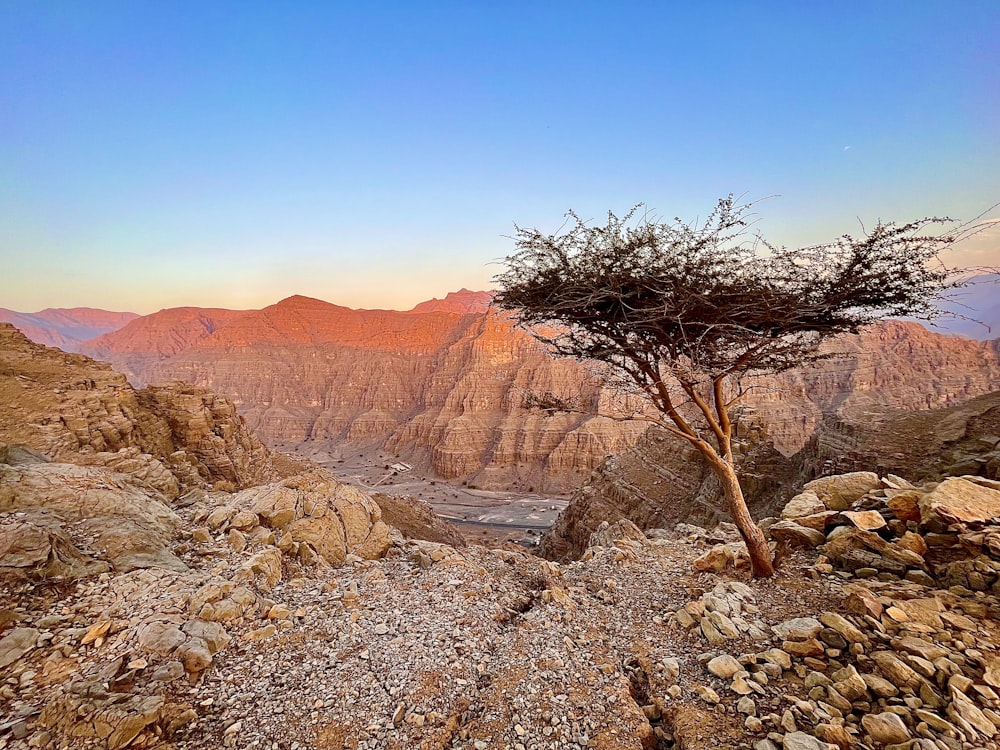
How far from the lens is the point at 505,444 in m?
72.0

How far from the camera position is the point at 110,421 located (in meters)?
15.0

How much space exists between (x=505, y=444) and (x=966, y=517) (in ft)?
223

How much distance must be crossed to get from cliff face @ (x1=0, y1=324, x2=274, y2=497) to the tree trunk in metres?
12.7

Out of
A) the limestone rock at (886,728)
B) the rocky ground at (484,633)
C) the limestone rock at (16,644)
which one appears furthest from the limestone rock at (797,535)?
the limestone rock at (16,644)

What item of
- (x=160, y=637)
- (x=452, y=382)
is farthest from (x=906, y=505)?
(x=452, y=382)

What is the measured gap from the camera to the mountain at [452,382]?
56.0 meters

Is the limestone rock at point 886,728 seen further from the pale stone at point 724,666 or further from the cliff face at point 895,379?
the cliff face at point 895,379

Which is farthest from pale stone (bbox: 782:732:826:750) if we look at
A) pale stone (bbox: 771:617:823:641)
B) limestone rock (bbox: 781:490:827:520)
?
limestone rock (bbox: 781:490:827:520)

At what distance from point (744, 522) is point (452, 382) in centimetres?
9155

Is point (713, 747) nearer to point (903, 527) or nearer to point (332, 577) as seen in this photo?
point (903, 527)

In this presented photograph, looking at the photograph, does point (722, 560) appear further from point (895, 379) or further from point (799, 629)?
point (895, 379)

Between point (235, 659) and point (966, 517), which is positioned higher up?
point (966, 517)

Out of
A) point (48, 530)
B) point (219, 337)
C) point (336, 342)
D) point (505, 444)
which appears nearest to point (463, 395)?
point (505, 444)

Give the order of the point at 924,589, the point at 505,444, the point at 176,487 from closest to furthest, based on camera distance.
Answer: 1. the point at 924,589
2. the point at 176,487
3. the point at 505,444
